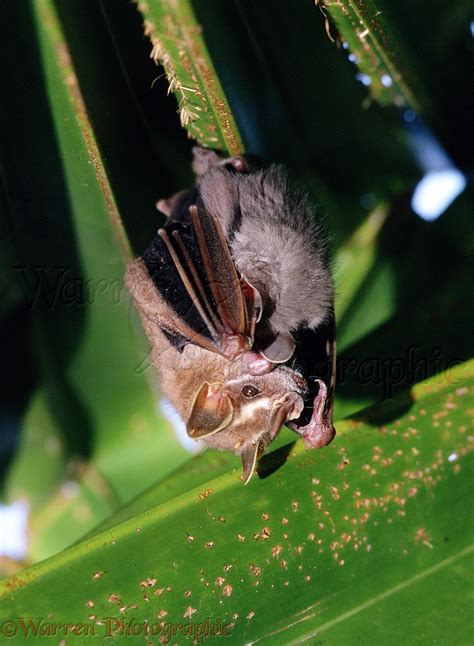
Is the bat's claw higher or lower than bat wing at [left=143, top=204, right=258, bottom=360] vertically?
lower

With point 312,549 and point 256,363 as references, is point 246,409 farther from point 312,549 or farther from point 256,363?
point 312,549

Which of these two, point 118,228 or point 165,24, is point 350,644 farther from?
point 165,24

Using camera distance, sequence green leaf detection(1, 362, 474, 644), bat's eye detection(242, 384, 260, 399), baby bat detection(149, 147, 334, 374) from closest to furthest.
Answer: green leaf detection(1, 362, 474, 644)
bat's eye detection(242, 384, 260, 399)
baby bat detection(149, 147, 334, 374)

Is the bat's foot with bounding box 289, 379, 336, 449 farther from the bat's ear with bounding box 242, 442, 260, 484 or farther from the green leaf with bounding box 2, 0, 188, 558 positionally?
the green leaf with bounding box 2, 0, 188, 558

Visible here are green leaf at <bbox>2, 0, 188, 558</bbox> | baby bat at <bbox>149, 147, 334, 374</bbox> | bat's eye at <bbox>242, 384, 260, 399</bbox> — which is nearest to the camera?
green leaf at <bbox>2, 0, 188, 558</bbox>

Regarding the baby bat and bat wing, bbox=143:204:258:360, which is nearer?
bat wing, bbox=143:204:258:360

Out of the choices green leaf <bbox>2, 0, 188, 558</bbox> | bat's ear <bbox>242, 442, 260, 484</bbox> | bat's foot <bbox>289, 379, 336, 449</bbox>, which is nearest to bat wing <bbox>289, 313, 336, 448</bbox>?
bat's foot <bbox>289, 379, 336, 449</bbox>

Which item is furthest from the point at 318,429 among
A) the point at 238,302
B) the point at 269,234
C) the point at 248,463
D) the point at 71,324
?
the point at 71,324
